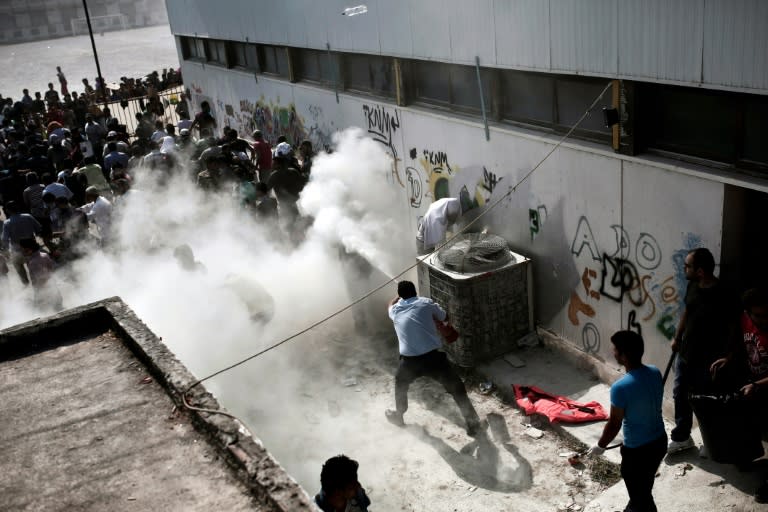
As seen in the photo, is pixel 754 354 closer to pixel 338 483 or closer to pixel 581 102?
pixel 338 483

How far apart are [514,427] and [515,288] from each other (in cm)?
151

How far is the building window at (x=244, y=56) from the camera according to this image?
15.5 m

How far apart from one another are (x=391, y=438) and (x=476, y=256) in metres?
1.96

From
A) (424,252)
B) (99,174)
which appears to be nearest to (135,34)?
(99,174)

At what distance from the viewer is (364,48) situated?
10.1 m

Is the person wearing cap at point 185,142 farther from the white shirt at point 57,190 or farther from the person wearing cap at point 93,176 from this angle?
the white shirt at point 57,190

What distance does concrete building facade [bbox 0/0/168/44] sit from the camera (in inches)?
3492

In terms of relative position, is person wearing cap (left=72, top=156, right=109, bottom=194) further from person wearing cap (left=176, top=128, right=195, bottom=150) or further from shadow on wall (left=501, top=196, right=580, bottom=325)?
shadow on wall (left=501, top=196, right=580, bottom=325)

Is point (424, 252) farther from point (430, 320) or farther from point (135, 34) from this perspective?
point (135, 34)

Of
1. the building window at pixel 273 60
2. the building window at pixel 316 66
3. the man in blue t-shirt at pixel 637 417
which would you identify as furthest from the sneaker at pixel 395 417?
the building window at pixel 273 60

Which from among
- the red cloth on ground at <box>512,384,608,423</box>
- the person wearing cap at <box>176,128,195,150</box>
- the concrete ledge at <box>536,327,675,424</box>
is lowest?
the red cloth on ground at <box>512,384,608,423</box>

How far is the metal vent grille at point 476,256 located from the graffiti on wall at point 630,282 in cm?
75

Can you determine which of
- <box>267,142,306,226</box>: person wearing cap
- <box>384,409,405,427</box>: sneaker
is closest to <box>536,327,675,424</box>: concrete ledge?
<box>384,409,405,427</box>: sneaker

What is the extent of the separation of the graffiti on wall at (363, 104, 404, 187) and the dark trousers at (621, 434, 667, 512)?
5.93 m
